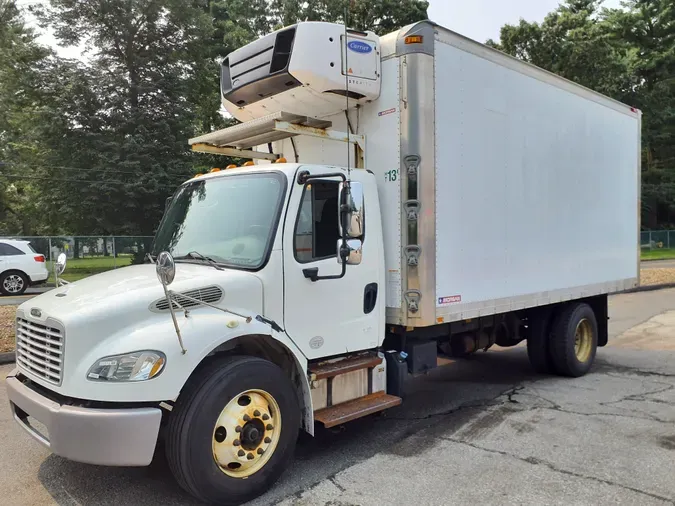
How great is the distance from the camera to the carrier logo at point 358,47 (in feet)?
15.9

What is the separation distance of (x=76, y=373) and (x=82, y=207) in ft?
79.3

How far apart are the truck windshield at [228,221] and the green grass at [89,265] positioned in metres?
14.2

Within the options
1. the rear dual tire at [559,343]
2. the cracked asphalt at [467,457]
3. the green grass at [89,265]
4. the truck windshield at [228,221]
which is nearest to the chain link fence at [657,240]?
the green grass at [89,265]

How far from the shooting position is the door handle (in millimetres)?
4793

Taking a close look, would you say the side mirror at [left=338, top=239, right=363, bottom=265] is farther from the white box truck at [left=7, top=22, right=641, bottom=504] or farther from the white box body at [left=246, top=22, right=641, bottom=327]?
the white box body at [left=246, top=22, right=641, bottom=327]

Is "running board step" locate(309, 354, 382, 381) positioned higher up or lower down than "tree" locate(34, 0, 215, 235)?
lower down

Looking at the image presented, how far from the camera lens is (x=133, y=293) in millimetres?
3713

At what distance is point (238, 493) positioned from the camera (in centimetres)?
368

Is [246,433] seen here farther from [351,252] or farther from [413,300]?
[413,300]

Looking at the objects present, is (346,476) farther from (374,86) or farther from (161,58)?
(161,58)

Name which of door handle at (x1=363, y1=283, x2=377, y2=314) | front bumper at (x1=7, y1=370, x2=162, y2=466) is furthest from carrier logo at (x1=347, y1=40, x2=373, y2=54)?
front bumper at (x1=7, y1=370, x2=162, y2=466)

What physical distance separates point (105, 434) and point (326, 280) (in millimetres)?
1952

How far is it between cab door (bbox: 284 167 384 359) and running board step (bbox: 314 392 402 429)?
453 millimetres

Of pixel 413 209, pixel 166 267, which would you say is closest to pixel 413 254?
pixel 413 209
